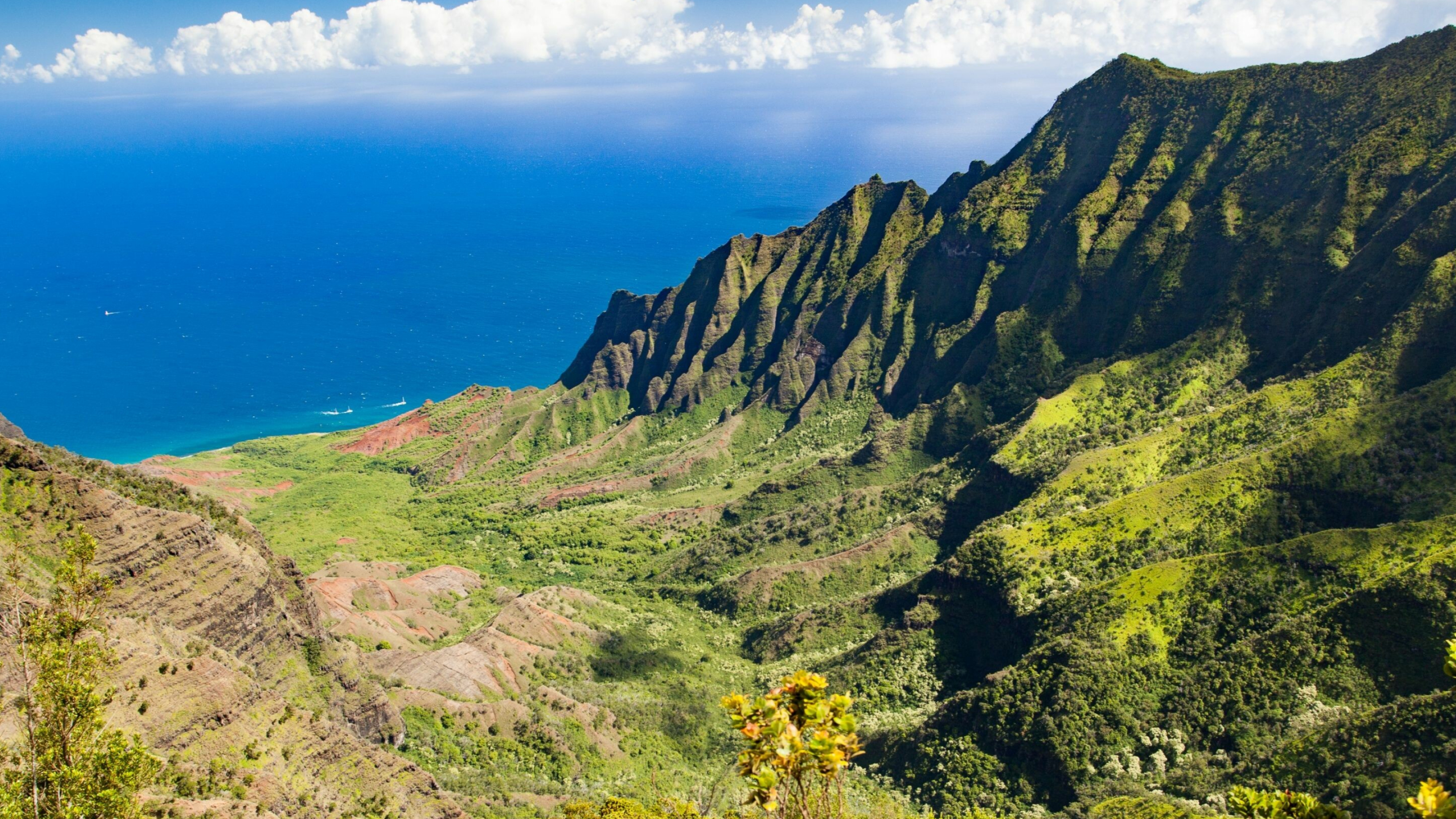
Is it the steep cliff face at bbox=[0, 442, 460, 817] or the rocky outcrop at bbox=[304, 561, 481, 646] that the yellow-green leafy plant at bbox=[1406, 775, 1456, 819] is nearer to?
the steep cliff face at bbox=[0, 442, 460, 817]

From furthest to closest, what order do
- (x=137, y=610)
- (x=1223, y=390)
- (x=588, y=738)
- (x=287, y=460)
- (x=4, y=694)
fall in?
(x=287, y=460) → (x=1223, y=390) → (x=588, y=738) → (x=137, y=610) → (x=4, y=694)

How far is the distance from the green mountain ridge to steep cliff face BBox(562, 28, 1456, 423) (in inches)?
18.5

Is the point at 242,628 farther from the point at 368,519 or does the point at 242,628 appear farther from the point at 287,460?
the point at 287,460

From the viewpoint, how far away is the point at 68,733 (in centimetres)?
2805

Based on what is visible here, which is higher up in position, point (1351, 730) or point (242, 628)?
point (242, 628)

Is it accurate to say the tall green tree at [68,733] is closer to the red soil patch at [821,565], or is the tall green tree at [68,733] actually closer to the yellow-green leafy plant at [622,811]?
the yellow-green leafy plant at [622,811]

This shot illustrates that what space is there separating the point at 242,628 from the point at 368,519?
8715 centimetres

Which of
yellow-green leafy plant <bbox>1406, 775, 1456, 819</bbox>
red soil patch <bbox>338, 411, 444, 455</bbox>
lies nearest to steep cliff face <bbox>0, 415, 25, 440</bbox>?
red soil patch <bbox>338, 411, 444, 455</bbox>

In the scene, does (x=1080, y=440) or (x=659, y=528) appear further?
(x=659, y=528)

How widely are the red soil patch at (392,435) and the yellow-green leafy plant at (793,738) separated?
167603mm

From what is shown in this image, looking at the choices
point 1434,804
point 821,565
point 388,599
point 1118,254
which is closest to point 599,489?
point 821,565

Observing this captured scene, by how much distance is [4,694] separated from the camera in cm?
4228

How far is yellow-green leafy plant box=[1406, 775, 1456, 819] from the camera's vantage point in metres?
17.1

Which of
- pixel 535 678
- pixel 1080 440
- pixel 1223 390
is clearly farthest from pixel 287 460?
pixel 1223 390
